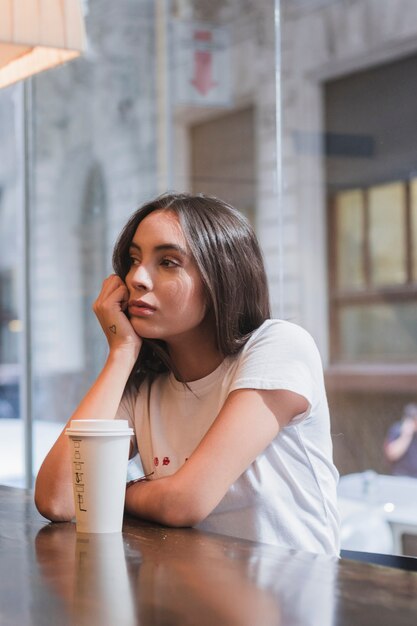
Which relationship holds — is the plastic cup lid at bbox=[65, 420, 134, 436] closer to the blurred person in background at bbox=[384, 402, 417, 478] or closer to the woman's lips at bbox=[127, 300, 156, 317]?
the woman's lips at bbox=[127, 300, 156, 317]

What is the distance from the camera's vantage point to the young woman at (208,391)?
1.27m

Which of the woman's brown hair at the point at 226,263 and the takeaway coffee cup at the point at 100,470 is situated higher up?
the woman's brown hair at the point at 226,263

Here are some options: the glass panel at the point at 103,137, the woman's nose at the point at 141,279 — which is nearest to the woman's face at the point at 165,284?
the woman's nose at the point at 141,279

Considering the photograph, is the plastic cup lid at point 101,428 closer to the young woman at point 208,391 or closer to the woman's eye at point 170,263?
the young woman at point 208,391

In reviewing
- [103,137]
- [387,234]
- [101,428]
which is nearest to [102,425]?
[101,428]

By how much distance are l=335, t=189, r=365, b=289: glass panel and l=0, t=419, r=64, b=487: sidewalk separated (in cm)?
346

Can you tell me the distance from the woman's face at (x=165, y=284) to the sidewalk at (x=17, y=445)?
8.00 feet

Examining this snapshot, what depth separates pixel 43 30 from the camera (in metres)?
1.71

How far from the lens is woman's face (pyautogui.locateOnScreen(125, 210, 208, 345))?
1413mm

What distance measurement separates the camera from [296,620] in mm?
680

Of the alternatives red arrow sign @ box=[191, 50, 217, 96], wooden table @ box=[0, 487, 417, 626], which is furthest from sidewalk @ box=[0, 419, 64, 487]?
wooden table @ box=[0, 487, 417, 626]

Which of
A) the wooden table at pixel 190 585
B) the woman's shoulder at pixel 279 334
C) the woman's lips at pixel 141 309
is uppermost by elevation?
the woman's lips at pixel 141 309

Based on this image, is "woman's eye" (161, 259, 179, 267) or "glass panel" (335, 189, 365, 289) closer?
"woman's eye" (161, 259, 179, 267)

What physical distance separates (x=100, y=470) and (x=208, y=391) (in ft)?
1.13
